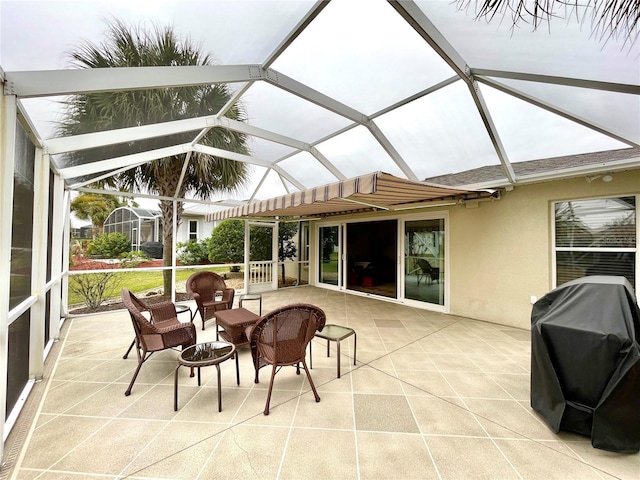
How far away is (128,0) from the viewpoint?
8.32ft

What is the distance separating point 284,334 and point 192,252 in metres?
10.6

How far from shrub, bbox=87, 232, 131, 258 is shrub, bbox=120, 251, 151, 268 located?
56cm

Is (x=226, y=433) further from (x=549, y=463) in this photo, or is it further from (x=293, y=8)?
(x=293, y=8)

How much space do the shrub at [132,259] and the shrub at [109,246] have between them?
0.56 m

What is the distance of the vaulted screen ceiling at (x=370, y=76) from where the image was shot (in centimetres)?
267

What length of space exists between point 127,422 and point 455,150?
24.0 ft

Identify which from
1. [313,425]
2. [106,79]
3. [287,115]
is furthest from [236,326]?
[287,115]

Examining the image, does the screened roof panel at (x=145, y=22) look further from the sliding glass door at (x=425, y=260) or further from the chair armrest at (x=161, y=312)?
the sliding glass door at (x=425, y=260)

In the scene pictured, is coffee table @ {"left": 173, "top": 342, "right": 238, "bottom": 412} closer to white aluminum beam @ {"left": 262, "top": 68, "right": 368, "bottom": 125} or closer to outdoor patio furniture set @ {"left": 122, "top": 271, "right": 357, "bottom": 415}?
outdoor patio furniture set @ {"left": 122, "top": 271, "right": 357, "bottom": 415}

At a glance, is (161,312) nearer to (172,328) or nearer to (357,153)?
(172,328)

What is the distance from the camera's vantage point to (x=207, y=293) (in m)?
6.50

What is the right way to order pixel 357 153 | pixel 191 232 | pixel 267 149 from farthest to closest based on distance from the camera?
pixel 191 232 → pixel 267 149 → pixel 357 153

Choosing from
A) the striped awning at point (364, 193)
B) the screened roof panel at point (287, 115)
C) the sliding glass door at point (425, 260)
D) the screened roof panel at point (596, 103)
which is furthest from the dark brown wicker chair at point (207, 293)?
the screened roof panel at point (596, 103)

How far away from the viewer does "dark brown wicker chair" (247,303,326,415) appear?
3.11 meters
